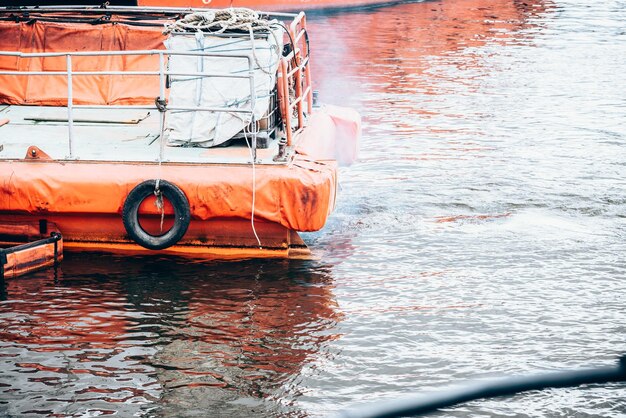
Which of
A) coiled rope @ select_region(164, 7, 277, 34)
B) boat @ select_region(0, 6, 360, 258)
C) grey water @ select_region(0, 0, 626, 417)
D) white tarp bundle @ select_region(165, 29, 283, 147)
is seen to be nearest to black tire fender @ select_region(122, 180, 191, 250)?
boat @ select_region(0, 6, 360, 258)

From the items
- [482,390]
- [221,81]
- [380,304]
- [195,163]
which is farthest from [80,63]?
[482,390]

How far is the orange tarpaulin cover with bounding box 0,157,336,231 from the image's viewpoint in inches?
330

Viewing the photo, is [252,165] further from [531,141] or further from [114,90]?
[531,141]

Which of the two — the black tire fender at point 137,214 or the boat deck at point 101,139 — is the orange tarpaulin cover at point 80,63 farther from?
the black tire fender at point 137,214

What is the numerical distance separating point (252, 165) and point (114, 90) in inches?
146

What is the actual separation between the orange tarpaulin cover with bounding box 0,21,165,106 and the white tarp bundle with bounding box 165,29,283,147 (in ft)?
7.62

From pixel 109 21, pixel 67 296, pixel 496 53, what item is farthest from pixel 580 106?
pixel 67 296

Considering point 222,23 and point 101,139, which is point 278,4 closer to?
point 101,139

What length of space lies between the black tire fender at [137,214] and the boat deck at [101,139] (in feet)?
1.15

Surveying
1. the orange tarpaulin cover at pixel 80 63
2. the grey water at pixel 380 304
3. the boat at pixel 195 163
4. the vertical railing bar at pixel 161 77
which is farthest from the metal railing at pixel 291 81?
the orange tarpaulin cover at pixel 80 63

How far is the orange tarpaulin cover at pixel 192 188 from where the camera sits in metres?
8.38

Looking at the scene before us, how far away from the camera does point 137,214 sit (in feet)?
28.0

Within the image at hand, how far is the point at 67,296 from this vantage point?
809cm

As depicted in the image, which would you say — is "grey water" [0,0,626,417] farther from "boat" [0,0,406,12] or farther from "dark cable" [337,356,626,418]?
"boat" [0,0,406,12]
